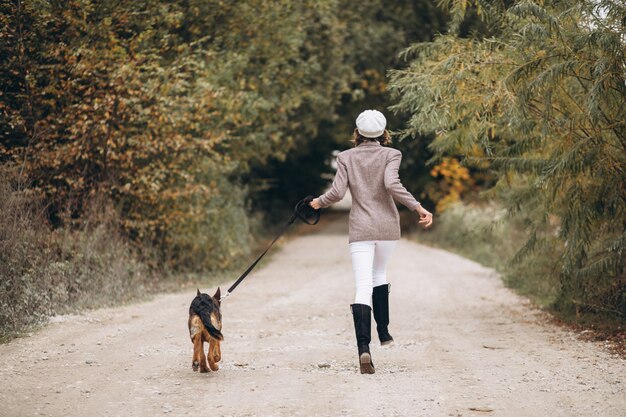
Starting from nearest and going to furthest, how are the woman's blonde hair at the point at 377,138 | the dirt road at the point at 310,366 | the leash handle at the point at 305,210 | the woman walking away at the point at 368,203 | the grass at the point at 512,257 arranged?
the dirt road at the point at 310,366 → the woman walking away at the point at 368,203 → the woman's blonde hair at the point at 377,138 → the leash handle at the point at 305,210 → the grass at the point at 512,257

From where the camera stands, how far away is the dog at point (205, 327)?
671 cm

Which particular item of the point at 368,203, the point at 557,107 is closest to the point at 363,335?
the point at 368,203

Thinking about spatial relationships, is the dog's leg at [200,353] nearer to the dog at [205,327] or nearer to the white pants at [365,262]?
the dog at [205,327]

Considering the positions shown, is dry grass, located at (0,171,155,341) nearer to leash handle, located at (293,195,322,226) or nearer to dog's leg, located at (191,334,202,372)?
dog's leg, located at (191,334,202,372)

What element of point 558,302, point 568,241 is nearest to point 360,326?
point 568,241

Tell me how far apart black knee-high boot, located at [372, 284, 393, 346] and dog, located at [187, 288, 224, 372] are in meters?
1.48

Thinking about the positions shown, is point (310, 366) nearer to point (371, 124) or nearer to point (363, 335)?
point (363, 335)

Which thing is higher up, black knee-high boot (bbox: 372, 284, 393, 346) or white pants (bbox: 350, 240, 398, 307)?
white pants (bbox: 350, 240, 398, 307)

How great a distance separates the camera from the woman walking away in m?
7.02

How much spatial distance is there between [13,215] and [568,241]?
670 cm

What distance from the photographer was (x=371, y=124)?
7.12m

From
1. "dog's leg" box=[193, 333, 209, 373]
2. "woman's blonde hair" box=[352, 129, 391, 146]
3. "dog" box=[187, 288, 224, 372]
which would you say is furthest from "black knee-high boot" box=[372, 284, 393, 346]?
"dog's leg" box=[193, 333, 209, 373]

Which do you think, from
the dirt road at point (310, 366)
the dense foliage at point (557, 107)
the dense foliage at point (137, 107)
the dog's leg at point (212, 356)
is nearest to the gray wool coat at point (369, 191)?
the dirt road at point (310, 366)

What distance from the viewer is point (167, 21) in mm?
13883
